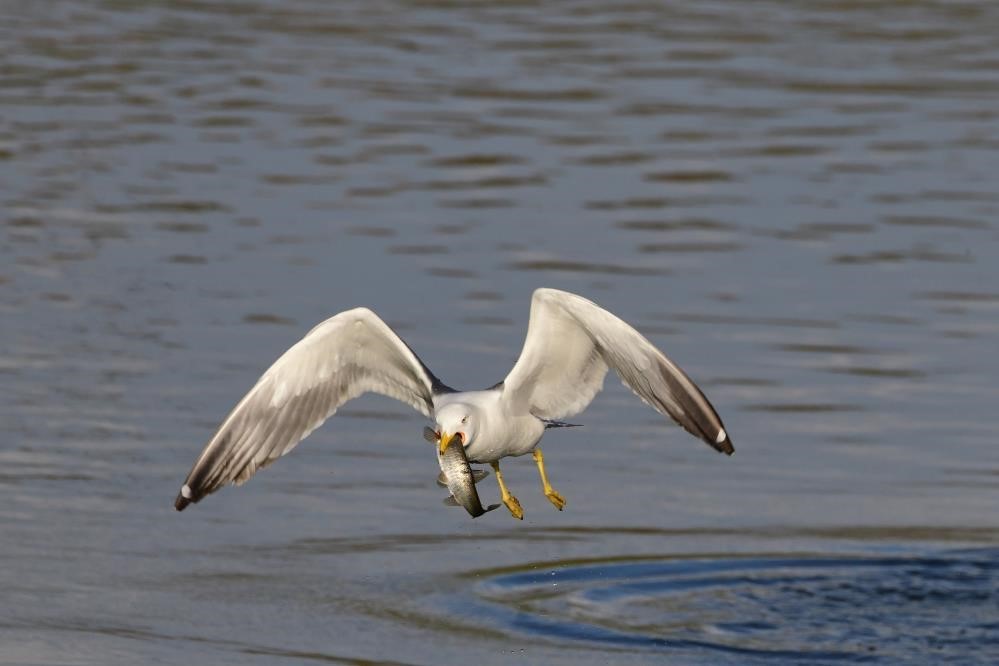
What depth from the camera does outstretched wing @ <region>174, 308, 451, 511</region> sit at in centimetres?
910

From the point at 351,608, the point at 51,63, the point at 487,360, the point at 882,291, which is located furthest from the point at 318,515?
the point at 51,63

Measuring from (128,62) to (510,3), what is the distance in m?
6.12

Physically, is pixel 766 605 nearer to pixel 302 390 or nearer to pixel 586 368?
pixel 586 368

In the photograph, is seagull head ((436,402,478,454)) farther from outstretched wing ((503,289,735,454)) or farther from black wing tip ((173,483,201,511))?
black wing tip ((173,483,201,511))

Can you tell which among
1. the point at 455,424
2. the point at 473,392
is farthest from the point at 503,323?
the point at 455,424

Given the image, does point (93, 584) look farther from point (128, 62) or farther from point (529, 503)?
point (128, 62)

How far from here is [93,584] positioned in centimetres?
944

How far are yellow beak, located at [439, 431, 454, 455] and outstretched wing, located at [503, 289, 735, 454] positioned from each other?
0.61m

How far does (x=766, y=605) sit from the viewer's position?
9.66 metres

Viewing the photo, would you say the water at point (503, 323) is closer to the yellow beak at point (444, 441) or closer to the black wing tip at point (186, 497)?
the black wing tip at point (186, 497)

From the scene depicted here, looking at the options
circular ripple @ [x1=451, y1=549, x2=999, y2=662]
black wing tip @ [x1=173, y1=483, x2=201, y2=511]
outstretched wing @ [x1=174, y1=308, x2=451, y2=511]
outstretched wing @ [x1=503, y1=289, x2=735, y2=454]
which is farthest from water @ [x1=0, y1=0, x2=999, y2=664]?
outstretched wing @ [x1=503, y1=289, x2=735, y2=454]

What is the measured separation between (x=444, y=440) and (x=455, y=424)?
10 cm

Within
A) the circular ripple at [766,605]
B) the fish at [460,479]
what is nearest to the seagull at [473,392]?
the fish at [460,479]

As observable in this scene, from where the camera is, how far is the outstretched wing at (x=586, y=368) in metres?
8.56
